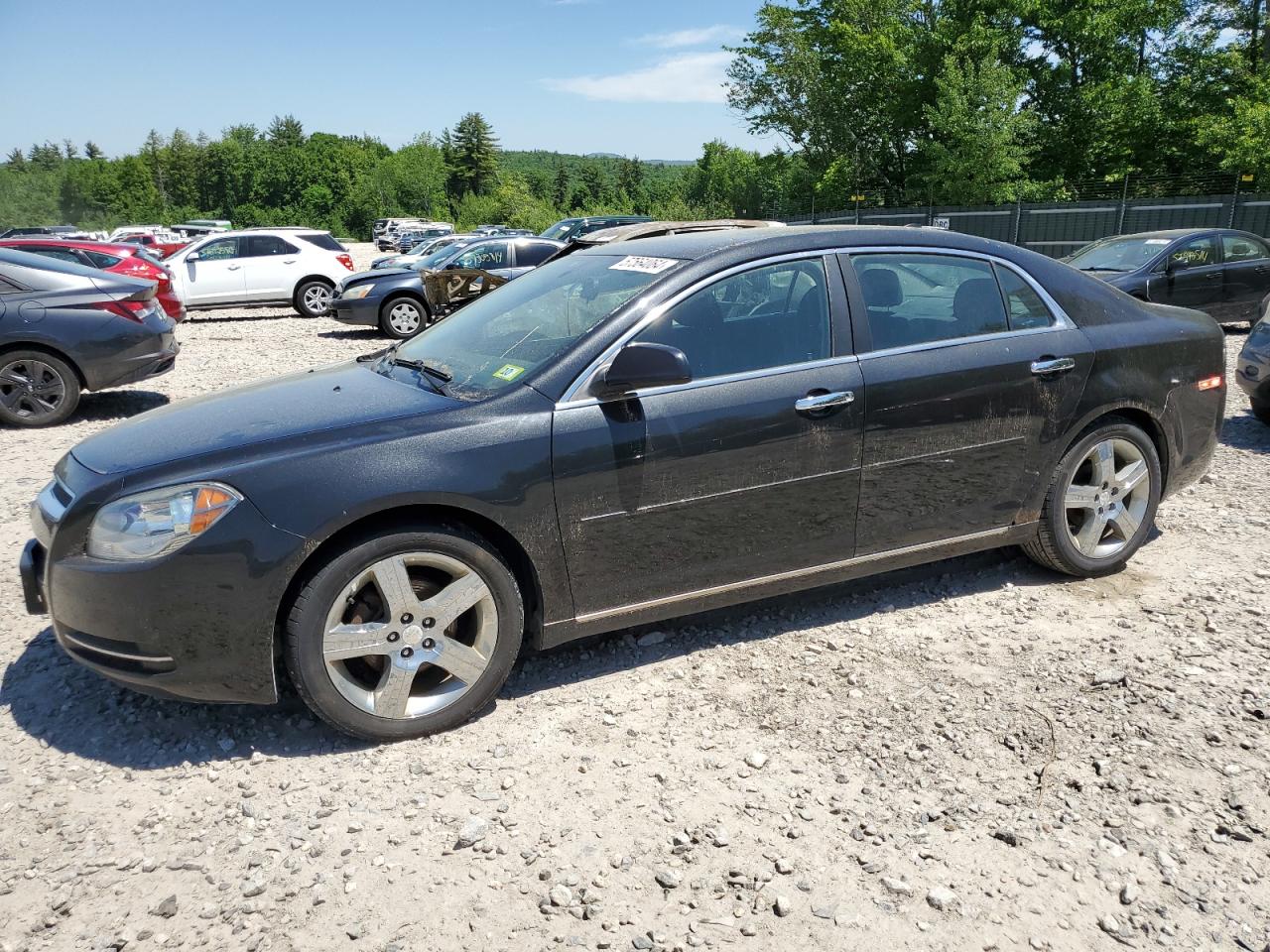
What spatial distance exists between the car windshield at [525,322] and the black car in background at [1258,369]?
18.8 feet

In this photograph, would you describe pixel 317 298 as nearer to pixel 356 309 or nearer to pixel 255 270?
pixel 255 270

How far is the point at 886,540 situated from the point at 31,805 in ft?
10.4

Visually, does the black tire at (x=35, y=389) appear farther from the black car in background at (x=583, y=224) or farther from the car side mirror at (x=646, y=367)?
the black car in background at (x=583, y=224)

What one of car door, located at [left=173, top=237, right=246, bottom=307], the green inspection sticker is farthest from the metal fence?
the green inspection sticker

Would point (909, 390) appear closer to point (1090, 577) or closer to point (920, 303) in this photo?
point (920, 303)

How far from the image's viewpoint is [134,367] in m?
8.34

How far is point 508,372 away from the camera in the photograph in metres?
3.42

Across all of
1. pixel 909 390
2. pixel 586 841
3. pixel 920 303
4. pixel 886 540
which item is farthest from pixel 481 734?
pixel 920 303

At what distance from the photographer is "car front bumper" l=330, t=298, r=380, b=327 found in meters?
14.3

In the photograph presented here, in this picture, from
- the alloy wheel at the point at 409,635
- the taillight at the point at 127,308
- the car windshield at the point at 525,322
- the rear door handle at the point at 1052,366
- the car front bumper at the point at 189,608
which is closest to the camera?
the car front bumper at the point at 189,608

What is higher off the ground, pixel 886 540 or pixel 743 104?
pixel 743 104

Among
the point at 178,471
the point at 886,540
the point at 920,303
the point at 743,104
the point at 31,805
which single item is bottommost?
the point at 31,805

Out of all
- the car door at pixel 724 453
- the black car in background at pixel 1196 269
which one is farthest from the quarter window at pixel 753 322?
the black car in background at pixel 1196 269

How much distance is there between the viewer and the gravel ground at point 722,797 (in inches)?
93.4
